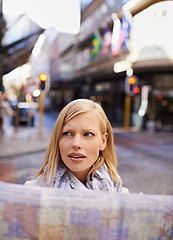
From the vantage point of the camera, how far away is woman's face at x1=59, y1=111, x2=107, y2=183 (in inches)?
34.3

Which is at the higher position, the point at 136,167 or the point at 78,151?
the point at 78,151

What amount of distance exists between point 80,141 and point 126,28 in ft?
1.87

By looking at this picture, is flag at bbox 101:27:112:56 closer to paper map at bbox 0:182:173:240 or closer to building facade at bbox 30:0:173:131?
building facade at bbox 30:0:173:131

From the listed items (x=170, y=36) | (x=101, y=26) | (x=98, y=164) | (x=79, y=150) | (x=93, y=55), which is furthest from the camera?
(x=93, y=55)

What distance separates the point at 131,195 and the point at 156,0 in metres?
0.62

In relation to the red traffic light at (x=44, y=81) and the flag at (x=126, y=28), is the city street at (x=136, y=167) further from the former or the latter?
the flag at (x=126, y=28)

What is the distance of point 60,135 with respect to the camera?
905mm

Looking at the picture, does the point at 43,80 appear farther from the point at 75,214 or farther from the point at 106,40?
the point at 75,214

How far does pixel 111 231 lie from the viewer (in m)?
0.63

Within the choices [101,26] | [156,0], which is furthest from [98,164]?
[101,26]

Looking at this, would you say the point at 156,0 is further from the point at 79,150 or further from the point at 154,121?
the point at 154,121

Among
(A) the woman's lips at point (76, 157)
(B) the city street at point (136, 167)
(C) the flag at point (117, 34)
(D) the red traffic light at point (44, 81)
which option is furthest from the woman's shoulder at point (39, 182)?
(B) the city street at point (136, 167)

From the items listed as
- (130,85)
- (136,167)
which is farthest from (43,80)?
(136,167)

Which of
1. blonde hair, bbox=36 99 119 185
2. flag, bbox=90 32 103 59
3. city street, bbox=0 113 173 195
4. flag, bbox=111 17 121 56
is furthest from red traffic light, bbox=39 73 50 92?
city street, bbox=0 113 173 195
